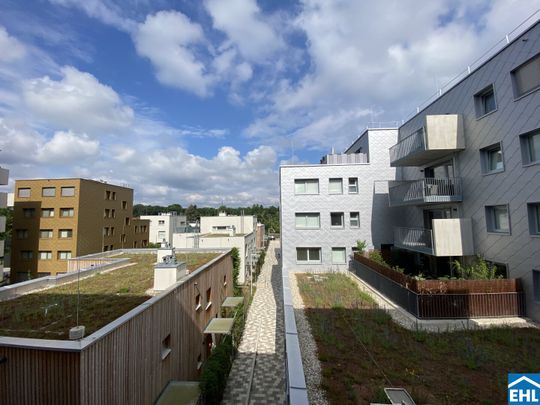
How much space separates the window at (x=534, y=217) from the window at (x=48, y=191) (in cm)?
3959

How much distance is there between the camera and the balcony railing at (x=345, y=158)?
2420 cm

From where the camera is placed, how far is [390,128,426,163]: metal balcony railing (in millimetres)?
15906

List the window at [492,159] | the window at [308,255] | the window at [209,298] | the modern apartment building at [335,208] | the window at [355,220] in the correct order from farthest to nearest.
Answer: the window at [308,255], the window at [355,220], the modern apartment building at [335,208], the window at [209,298], the window at [492,159]

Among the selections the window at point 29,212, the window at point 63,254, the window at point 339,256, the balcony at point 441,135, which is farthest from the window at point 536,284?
the window at point 29,212

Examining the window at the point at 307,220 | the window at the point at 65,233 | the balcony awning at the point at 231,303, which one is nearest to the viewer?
the balcony awning at the point at 231,303

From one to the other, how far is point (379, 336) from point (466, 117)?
41.0 ft

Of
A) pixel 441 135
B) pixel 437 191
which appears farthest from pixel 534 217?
pixel 441 135

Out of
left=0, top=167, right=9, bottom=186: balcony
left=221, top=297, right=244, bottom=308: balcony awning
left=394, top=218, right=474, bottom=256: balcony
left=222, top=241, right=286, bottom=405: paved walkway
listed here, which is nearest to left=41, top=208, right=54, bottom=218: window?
left=0, top=167, right=9, bottom=186: balcony

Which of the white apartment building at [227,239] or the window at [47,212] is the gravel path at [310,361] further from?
the window at [47,212]

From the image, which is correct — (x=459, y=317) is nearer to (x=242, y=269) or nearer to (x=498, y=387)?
(x=498, y=387)

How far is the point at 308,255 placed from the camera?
77.1 ft

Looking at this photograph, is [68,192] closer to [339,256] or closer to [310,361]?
[339,256]

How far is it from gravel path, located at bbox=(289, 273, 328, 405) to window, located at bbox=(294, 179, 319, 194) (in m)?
12.9

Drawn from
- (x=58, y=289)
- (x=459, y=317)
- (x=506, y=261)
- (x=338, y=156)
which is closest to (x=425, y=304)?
(x=459, y=317)
